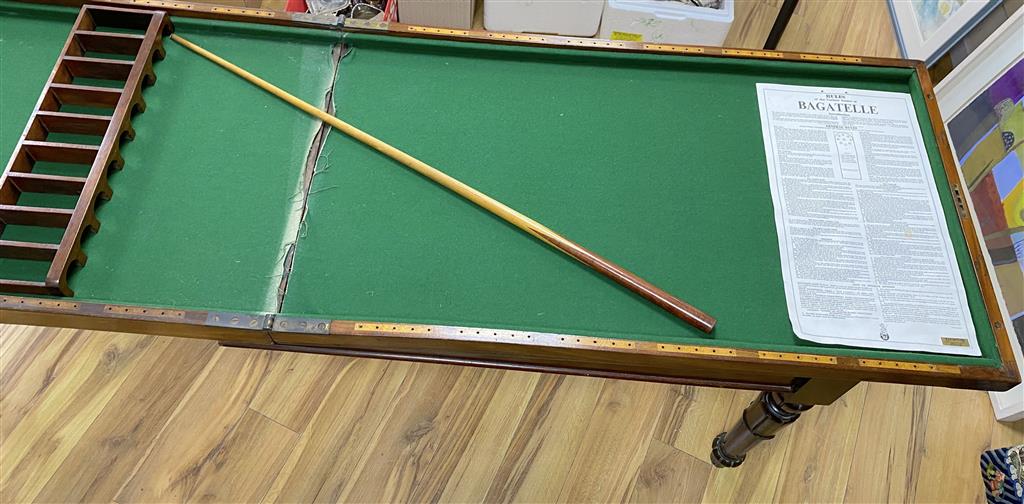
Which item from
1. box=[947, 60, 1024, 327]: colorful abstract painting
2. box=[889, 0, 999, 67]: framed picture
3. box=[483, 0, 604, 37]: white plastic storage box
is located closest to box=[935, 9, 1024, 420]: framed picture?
box=[947, 60, 1024, 327]: colorful abstract painting

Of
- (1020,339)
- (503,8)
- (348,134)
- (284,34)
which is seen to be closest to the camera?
(348,134)

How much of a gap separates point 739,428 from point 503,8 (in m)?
1.85

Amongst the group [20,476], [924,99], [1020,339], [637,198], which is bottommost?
[20,476]

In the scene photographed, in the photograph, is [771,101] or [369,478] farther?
[369,478]

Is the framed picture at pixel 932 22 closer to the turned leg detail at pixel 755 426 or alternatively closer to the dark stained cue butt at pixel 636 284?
the turned leg detail at pixel 755 426

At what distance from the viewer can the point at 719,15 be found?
2.61 metres

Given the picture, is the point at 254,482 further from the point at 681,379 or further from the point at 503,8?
the point at 503,8

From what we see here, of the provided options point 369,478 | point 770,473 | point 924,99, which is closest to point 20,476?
point 369,478

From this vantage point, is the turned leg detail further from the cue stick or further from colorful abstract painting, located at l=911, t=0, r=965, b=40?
colorful abstract painting, located at l=911, t=0, r=965, b=40

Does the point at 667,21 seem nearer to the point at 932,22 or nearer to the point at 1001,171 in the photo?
the point at 932,22

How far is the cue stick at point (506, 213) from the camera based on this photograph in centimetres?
140

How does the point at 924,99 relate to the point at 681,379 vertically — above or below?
above

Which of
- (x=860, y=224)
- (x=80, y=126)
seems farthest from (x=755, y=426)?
(x=80, y=126)

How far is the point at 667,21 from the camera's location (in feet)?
8.70
